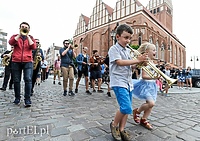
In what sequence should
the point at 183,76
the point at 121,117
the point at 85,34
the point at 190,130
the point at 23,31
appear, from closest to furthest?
the point at 121,117 < the point at 190,130 < the point at 23,31 < the point at 183,76 < the point at 85,34

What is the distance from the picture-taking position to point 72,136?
2053 mm

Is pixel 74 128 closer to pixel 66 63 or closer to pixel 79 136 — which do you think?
pixel 79 136

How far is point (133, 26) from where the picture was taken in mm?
26812

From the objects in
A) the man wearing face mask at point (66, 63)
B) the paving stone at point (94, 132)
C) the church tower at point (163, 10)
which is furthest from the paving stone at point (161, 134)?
the church tower at point (163, 10)

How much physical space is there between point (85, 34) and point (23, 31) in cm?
3920

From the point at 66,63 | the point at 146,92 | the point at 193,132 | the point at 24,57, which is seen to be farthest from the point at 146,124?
the point at 66,63

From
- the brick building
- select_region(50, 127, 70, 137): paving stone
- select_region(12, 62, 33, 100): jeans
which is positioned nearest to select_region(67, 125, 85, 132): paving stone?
select_region(50, 127, 70, 137): paving stone

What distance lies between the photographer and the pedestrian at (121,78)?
1.92 m

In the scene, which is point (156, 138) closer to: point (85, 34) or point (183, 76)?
point (183, 76)

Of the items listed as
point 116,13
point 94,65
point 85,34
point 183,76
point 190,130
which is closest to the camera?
point 190,130

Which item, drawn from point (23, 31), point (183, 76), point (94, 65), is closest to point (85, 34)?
point (183, 76)

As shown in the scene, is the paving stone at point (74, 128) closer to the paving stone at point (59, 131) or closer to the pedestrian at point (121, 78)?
the paving stone at point (59, 131)

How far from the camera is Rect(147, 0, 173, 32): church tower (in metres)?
49.4

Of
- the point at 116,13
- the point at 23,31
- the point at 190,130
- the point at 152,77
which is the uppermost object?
the point at 116,13
